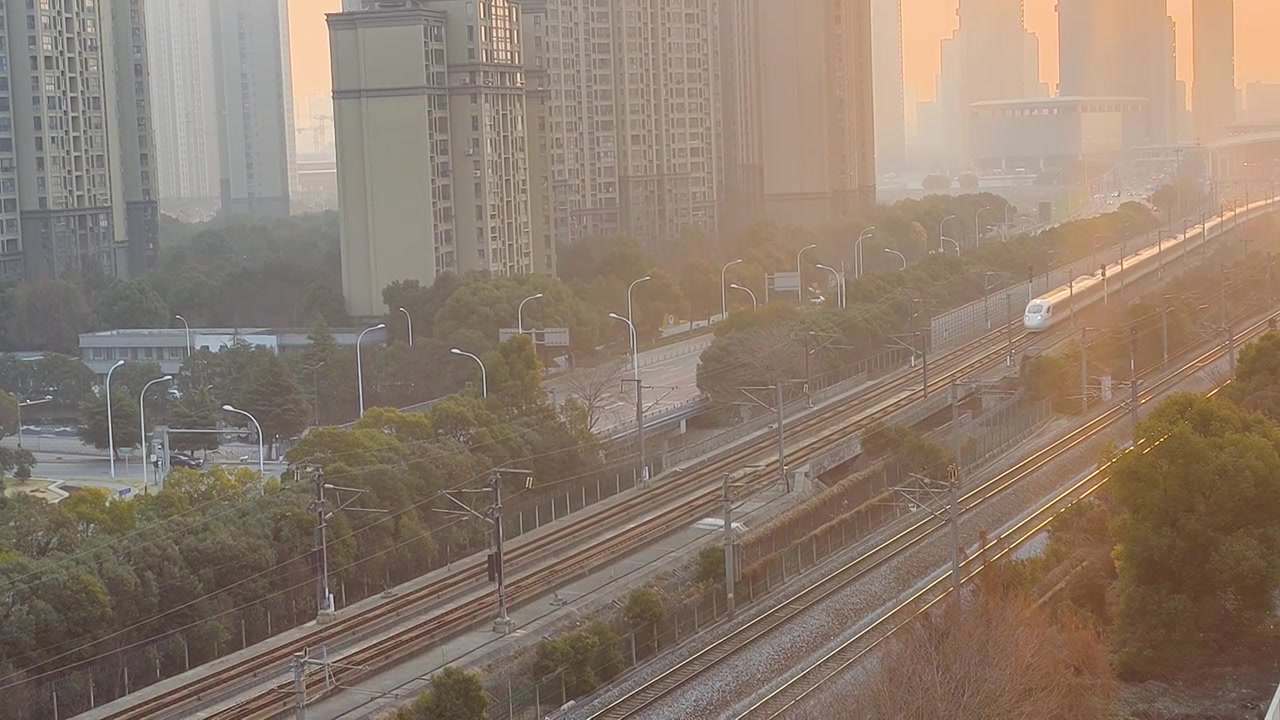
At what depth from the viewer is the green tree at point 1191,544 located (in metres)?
9.13

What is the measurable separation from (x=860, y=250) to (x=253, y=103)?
26403 millimetres

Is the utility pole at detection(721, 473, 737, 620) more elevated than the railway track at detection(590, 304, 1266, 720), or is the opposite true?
the utility pole at detection(721, 473, 737, 620)

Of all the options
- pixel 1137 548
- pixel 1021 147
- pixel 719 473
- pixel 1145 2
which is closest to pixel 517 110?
pixel 719 473

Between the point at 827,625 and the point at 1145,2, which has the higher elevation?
the point at 1145,2

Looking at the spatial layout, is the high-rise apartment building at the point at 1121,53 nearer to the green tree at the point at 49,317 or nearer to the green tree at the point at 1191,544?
the green tree at the point at 49,317

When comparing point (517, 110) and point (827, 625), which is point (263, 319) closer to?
point (517, 110)

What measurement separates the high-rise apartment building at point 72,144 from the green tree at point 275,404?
1150 cm

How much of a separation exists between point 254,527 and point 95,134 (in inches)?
751

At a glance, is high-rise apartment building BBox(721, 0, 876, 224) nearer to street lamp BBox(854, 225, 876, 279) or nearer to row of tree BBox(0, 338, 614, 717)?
street lamp BBox(854, 225, 876, 279)

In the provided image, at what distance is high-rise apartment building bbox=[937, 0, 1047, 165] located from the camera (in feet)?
243

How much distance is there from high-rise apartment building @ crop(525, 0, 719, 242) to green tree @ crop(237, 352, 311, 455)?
12.5m

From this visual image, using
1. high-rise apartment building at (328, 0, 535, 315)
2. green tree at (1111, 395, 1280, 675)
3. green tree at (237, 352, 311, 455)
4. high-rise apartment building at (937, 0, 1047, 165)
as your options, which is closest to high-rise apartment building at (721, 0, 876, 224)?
high-rise apartment building at (328, 0, 535, 315)

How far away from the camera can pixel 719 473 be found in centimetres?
1473

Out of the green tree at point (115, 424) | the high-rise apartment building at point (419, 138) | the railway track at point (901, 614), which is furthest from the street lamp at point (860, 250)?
the green tree at point (115, 424)
